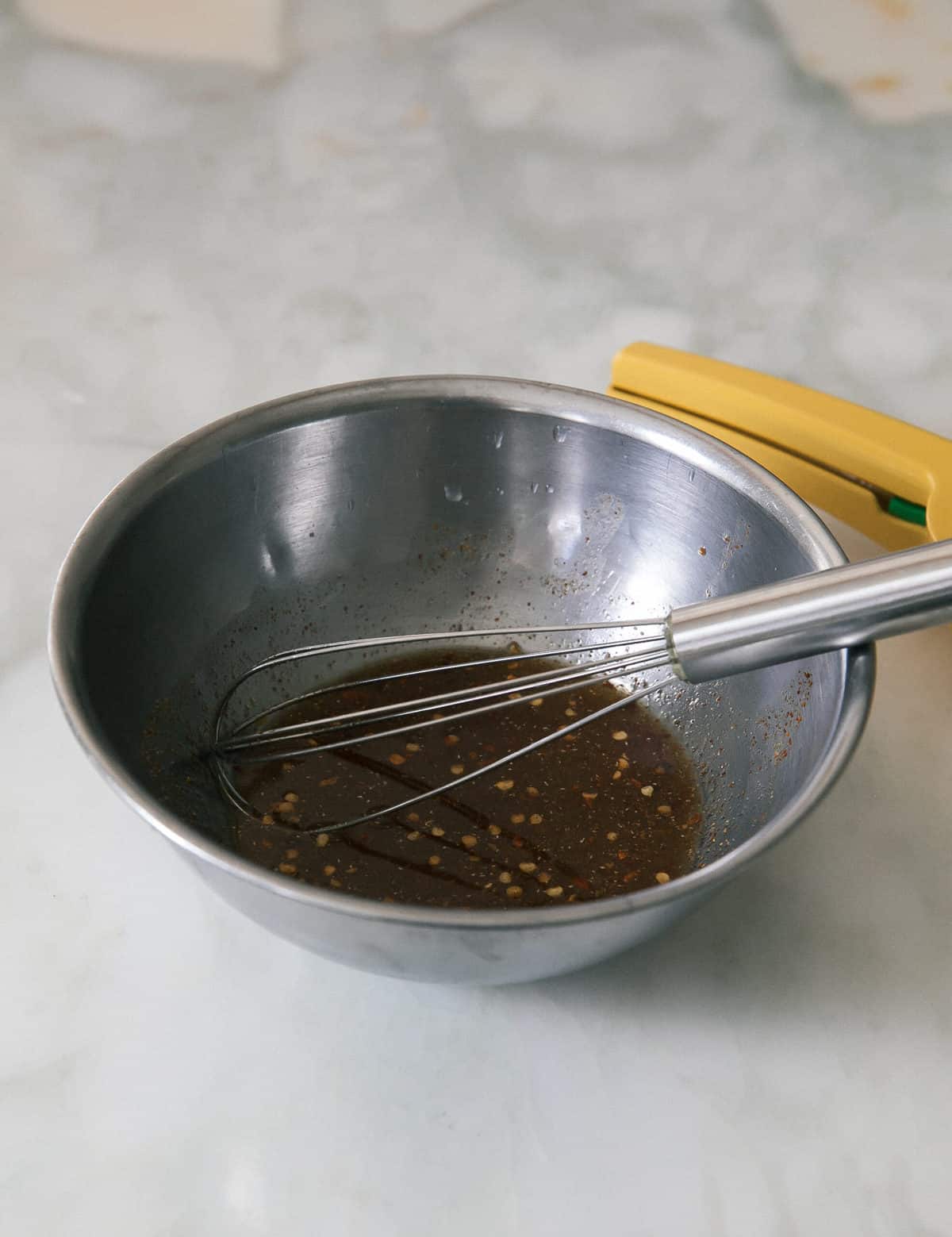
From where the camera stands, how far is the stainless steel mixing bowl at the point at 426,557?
0.58m

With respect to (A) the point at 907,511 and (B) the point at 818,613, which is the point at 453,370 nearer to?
(A) the point at 907,511

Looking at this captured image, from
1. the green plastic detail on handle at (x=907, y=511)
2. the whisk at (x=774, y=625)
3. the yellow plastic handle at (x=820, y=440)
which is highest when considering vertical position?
the whisk at (x=774, y=625)

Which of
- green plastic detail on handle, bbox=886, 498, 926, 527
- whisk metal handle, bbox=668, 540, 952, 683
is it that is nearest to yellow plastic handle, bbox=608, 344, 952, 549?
green plastic detail on handle, bbox=886, 498, 926, 527

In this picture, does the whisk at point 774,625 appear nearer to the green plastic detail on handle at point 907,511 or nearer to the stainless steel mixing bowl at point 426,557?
the stainless steel mixing bowl at point 426,557

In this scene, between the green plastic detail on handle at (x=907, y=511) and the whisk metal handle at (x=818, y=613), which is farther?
the green plastic detail on handle at (x=907, y=511)

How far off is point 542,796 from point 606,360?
15.2 inches

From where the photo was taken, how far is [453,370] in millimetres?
895

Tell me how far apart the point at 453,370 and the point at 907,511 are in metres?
0.32

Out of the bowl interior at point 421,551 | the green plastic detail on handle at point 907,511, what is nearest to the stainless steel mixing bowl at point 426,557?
Answer: the bowl interior at point 421,551

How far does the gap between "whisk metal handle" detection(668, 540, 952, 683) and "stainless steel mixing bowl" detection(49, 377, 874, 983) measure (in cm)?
2

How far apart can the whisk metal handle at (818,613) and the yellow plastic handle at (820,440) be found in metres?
0.17

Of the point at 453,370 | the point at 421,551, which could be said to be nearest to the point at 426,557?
the point at 421,551

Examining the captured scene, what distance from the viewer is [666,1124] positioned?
0.51 metres

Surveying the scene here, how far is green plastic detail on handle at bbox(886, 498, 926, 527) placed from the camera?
0.71 metres
